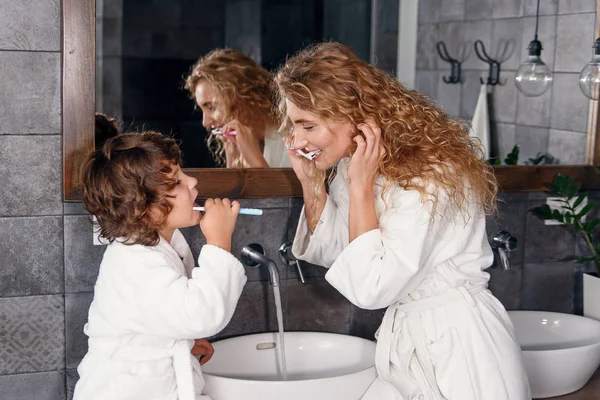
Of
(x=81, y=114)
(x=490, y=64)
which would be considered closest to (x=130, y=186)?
(x=81, y=114)

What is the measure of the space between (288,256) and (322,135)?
0.49 m

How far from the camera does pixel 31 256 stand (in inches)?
77.6

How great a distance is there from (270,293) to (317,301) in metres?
0.14

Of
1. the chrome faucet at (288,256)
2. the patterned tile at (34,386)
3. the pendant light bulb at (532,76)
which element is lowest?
the patterned tile at (34,386)

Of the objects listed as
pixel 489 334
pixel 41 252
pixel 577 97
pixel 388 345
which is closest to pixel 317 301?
pixel 388 345

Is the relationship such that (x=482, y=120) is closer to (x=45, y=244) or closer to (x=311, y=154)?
(x=311, y=154)

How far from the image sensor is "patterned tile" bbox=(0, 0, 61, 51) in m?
1.87

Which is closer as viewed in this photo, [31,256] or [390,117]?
[390,117]

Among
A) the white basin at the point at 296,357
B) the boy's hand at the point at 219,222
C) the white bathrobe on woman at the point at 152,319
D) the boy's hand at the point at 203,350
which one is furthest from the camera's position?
the white basin at the point at 296,357

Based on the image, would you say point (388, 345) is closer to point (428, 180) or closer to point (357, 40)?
point (428, 180)

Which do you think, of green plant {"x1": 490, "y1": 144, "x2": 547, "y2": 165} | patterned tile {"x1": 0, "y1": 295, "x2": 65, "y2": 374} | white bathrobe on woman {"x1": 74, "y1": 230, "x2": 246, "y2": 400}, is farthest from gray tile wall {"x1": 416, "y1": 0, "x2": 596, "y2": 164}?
patterned tile {"x1": 0, "y1": 295, "x2": 65, "y2": 374}

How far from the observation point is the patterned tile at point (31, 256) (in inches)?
76.8

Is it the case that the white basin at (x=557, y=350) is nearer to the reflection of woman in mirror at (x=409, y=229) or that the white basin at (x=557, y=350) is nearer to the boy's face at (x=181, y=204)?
the reflection of woman in mirror at (x=409, y=229)

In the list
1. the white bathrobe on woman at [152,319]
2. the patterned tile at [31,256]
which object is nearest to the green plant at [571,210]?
the white bathrobe on woman at [152,319]
